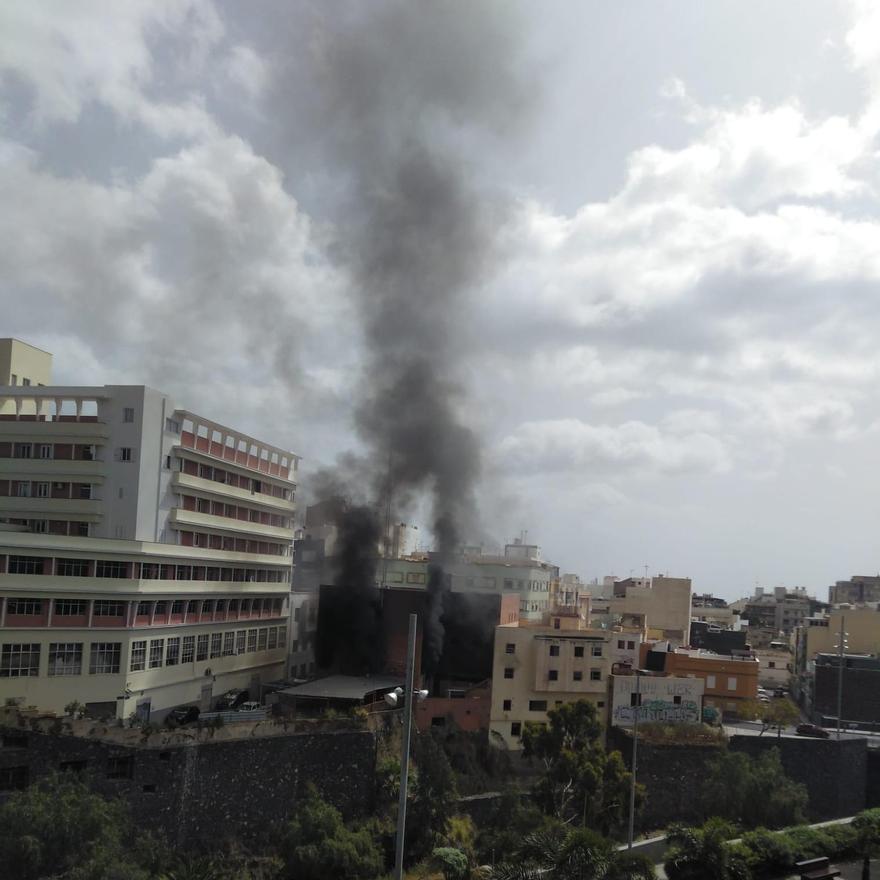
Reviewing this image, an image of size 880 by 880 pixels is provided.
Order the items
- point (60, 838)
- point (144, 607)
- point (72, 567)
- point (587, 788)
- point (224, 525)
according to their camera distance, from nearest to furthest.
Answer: point (60, 838), point (587, 788), point (72, 567), point (144, 607), point (224, 525)

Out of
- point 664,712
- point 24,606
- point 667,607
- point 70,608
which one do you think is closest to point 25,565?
point 24,606

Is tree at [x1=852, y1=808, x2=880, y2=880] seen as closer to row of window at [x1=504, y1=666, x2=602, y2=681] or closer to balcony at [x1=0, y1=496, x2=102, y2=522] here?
row of window at [x1=504, y1=666, x2=602, y2=681]

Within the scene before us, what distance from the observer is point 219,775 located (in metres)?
32.7

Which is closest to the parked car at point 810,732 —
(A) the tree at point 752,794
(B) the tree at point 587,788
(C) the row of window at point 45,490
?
(A) the tree at point 752,794

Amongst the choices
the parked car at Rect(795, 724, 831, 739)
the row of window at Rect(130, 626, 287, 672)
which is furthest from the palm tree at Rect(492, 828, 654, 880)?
the parked car at Rect(795, 724, 831, 739)

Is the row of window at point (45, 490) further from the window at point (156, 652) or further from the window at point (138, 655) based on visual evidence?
the window at point (156, 652)

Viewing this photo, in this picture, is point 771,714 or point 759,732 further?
point 771,714

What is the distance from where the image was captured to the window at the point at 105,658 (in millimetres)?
38594

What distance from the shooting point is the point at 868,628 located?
69.0m

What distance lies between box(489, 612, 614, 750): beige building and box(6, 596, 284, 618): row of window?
14.7m

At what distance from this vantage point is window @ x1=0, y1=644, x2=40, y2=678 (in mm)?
35781

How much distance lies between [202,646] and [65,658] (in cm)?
1028

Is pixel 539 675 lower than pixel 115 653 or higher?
lower

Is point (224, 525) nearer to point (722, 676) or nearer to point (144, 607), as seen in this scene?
point (144, 607)
